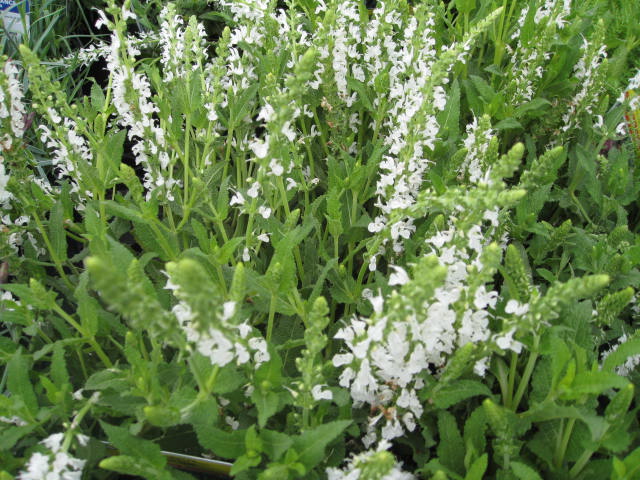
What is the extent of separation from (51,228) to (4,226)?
0.14m

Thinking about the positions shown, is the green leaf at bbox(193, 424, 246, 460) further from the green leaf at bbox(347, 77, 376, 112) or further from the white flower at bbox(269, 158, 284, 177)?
the green leaf at bbox(347, 77, 376, 112)

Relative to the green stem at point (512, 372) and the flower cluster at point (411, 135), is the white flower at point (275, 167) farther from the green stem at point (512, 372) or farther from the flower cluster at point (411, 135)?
the green stem at point (512, 372)

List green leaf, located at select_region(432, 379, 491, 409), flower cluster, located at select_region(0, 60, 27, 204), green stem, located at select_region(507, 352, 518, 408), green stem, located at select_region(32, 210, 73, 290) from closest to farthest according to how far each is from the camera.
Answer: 1. green leaf, located at select_region(432, 379, 491, 409)
2. green stem, located at select_region(507, 352, 518, 408)
3. flower cluster, located at select_region(0, 60, 27, 204)
4. green stem, located at select_region(32, 210, 73, 290)

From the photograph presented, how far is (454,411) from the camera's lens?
171 cm

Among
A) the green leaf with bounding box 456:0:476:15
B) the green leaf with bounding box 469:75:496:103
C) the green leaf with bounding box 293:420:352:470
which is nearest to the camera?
the green leaf with bounding box 293:420:352:470

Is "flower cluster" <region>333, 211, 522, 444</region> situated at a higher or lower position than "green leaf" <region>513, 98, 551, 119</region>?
lower

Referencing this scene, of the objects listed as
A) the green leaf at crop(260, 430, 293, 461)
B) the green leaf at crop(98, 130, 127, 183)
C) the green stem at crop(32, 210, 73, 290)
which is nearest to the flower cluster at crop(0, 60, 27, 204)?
the green stem at crop(32, 210, 73, 290)

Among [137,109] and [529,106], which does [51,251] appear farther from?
[529,106]

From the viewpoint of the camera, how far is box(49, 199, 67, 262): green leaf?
1.89 meters

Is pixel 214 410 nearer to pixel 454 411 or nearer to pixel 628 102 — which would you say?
pixel 454 411

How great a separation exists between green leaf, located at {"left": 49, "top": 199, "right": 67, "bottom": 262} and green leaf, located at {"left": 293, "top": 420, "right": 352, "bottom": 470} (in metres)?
1.13

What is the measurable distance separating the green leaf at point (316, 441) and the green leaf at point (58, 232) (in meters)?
1.13

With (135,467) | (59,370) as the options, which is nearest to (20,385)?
(59,370)

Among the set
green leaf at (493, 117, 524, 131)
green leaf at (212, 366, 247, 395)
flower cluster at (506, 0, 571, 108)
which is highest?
flower cluster at (506, 0, 571, 108)
